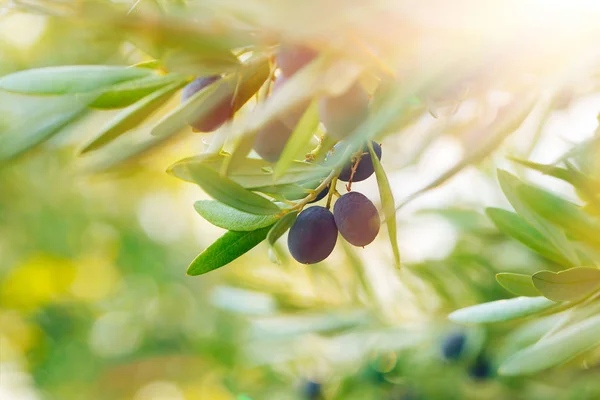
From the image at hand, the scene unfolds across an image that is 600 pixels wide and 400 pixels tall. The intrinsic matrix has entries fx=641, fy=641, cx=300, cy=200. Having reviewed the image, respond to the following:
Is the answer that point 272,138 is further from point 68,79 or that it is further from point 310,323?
point 310,323

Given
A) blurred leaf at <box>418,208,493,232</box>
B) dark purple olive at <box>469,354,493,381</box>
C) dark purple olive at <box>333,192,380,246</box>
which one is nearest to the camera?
dark purple olive at <box>333,192,380,246</box>

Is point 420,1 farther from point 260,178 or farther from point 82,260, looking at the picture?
point 82,260

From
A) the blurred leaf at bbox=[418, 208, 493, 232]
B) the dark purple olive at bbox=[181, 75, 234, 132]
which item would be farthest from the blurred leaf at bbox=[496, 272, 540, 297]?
the blurred leaf at bbox=[418, 208, 493, 232]

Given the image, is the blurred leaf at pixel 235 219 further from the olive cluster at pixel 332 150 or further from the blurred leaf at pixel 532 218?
the blurred leaf at pixel 532 218

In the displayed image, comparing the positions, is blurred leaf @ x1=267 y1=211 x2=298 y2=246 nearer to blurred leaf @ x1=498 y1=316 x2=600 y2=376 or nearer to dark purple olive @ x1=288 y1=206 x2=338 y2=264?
dark purple olive @ x1=288 y1=206 x2=338 y2=264

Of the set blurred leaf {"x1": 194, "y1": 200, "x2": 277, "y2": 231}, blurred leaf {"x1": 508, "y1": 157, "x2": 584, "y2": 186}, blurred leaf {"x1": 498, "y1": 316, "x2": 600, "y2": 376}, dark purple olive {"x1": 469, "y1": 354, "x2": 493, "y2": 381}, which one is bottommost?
dark purple olive {"x1": 469, "y1": 354, "x2": 493, "y2": 381}

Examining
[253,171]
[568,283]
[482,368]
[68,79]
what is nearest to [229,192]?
[253,171]

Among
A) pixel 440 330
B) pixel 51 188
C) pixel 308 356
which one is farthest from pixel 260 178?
pixel 51 188
